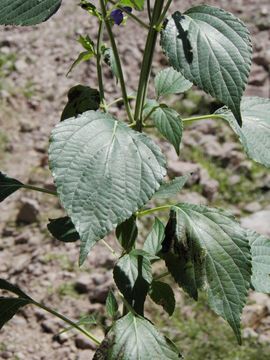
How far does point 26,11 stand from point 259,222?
174 centimetres

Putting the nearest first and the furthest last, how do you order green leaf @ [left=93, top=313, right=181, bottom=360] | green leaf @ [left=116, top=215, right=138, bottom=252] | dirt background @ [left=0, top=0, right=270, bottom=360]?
green leaf @ [left=93, top=313, right=181, bottom=360]
green leaf @ [left=116, top=215, right=138, bottom=252]
dirt background @ [left=0, top=0, right=270, bottom=360]

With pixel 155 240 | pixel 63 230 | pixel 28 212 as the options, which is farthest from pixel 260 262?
pixel 28 212

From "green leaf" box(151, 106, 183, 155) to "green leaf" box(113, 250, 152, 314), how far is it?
277mm

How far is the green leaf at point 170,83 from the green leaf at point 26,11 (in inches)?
16.6

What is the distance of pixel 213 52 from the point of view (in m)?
1.22

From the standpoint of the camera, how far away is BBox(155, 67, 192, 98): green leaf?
1565mm

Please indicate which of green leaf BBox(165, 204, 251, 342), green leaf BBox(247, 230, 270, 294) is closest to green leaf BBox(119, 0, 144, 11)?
green leaf BBox(165, 204, 251, 342)

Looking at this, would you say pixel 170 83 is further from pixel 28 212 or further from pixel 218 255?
pixel 28 212

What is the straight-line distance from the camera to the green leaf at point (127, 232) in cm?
148

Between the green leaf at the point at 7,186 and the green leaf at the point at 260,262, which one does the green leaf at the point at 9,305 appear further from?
the green leaf at the point at 260,262

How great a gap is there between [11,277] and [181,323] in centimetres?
64

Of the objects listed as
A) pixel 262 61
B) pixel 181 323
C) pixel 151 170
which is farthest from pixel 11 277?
pixel 262 61

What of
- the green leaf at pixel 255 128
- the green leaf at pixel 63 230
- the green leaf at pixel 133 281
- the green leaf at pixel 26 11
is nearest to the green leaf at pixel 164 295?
the green leaf at pixel 133 281

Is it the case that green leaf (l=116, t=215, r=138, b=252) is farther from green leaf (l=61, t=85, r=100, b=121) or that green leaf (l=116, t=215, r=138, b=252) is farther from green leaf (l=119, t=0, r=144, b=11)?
green leaf (l=119, t=0, r=144, b=11)
